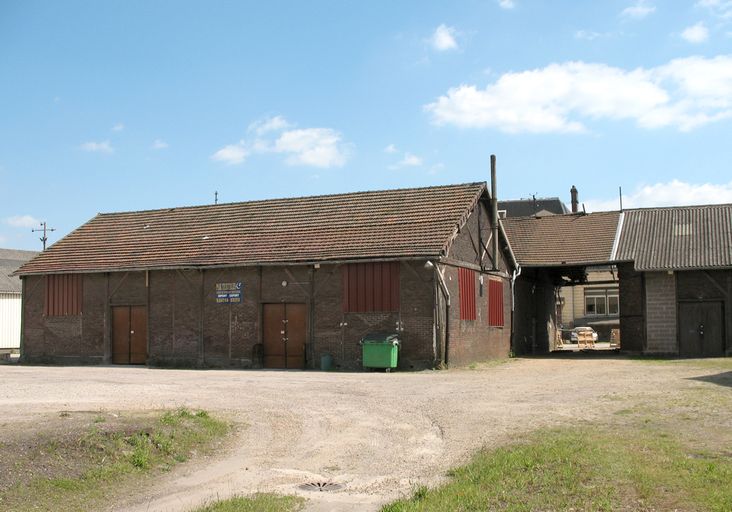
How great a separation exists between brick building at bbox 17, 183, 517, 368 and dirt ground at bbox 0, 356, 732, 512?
235 cm

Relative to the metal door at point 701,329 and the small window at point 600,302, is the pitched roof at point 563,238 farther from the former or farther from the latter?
the small window at point 600,302

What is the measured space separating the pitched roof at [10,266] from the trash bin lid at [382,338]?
2620 centimetres

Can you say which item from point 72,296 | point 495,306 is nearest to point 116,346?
point 72,296

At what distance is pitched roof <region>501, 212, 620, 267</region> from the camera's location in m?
34.4

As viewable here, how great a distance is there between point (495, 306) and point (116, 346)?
15.1m

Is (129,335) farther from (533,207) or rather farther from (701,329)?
(533,207)

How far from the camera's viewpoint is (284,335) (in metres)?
27.7

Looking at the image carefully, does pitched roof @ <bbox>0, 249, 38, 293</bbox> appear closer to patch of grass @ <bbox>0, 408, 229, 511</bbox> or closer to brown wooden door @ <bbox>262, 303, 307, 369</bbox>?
brown wooden door @ <bbox>262, 303, 307, 369</bbox>

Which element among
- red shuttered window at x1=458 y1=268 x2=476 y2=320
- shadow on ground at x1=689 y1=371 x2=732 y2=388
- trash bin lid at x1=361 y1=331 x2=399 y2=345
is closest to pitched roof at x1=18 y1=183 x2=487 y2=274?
red shuttered window at x1=458 y1=268 x2=476 y2=320

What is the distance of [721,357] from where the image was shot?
29141 mm

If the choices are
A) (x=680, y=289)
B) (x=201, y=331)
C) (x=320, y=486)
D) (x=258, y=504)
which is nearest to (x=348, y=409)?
(x=320, y=486)

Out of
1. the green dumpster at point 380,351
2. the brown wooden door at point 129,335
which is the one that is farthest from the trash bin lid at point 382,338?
the brown wooden door at point 129,335

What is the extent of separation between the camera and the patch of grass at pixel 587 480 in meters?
7.71

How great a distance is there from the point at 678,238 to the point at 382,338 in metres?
14.9
